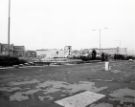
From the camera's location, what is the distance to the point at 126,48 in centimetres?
13475

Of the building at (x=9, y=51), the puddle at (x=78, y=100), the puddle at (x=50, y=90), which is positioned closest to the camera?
the puddle at (x=78, y=100)

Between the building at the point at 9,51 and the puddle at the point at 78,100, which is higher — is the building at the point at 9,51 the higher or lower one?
the higher one

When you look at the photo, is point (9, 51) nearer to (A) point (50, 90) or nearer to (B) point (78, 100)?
(A) point (50, 90)

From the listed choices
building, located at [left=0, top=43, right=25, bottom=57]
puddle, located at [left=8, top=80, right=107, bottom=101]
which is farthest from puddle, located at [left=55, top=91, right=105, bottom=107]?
building, located at [left=0, top=43, right=25, bottom=57]

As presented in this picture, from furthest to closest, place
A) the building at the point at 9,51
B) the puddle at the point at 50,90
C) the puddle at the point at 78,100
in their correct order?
the building at the point at 9,51 < the puddle at the point at 50,90 < the puddle at the point at 78,100

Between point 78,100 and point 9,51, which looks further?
point 9,51

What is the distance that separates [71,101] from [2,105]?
2.24 meters

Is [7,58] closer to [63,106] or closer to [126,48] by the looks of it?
[63,106]

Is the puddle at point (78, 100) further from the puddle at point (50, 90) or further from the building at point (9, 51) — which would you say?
the building at point (9, 51)

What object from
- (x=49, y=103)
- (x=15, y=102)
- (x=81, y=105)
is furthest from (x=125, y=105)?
(x=15, y=102)

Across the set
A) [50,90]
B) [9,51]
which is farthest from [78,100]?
[9,51]

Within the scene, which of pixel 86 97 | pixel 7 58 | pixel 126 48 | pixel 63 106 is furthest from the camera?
pixel 126 48

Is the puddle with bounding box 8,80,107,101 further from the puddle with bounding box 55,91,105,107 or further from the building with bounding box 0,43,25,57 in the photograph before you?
the building with bounding box 0,43,25,57

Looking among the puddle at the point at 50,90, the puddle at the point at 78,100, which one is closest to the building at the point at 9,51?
the puddle at the point at 50,90
